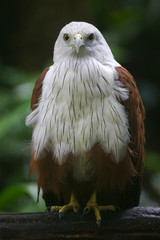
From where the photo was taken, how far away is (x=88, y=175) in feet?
13.8

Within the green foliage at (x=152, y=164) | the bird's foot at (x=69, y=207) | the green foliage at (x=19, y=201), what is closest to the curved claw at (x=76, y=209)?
the bird's foot at (x=69, y=207)

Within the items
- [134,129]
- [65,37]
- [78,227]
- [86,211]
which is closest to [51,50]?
[65,37]

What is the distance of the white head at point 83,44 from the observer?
420 centimetres

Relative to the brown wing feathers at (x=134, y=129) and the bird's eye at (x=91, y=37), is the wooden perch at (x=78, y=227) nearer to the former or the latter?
the brown wing feathers at (x=134, y=129)

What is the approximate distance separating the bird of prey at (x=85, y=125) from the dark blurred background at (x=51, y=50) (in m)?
2.14

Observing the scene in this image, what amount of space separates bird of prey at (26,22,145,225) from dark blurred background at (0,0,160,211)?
7.03 feet

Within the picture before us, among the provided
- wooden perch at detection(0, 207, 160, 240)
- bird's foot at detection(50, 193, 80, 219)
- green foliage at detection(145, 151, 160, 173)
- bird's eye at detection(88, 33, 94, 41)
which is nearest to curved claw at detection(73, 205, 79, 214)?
bird's foot at detection(50, 193, 80, 219)

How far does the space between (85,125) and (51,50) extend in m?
4.83

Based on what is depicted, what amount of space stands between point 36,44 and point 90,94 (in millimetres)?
4954

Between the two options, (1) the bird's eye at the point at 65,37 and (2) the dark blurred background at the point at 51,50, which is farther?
(2) the dark blurred background at the point at 51,50

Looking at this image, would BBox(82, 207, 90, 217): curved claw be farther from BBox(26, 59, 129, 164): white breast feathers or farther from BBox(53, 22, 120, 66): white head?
BBox(53, 22, 120, 66): white head

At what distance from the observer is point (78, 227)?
4.01 metres

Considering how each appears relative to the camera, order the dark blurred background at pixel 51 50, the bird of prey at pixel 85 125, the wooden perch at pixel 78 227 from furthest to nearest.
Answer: the dark blurred background at pixel 51 50 → the bird of prey at pixel 85 125 → the wooden perch at pixel 78 227

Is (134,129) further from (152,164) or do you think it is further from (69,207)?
(152,164)
